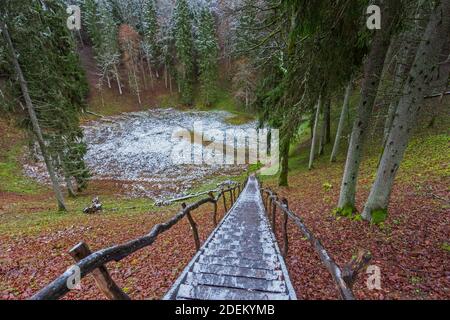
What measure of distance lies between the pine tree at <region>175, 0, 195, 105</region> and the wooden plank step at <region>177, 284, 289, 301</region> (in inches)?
1937

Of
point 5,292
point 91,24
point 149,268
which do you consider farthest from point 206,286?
point 91,24

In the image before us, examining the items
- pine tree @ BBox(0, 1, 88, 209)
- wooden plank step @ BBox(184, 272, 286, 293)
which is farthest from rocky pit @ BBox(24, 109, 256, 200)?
wooden plank step @ BBox(184, 272, 286, 293)

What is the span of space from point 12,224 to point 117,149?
20.7 meters

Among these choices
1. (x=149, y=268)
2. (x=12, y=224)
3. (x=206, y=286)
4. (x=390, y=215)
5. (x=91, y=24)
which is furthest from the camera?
(x=91, y=24)

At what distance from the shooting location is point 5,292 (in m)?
5.14

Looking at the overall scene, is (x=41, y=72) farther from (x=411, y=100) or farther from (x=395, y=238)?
(x=395, y=238)

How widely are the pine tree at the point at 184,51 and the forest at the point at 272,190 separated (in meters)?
28.0

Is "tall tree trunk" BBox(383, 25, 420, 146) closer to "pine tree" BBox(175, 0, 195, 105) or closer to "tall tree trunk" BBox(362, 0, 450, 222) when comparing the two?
"tall tree trunk" BBox(362, 0, 450, 222)

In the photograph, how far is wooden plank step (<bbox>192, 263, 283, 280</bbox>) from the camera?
392 centimetres

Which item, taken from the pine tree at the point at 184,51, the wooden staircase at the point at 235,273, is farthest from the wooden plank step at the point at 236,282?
the pine tree at the point at 184,51

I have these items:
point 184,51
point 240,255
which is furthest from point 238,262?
point 184,51

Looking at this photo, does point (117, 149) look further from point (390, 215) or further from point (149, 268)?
point (390, 215)

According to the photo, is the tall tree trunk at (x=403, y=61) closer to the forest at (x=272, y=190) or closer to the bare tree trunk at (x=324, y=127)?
the forest at (x=272, y=190)

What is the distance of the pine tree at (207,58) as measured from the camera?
49.3 m
